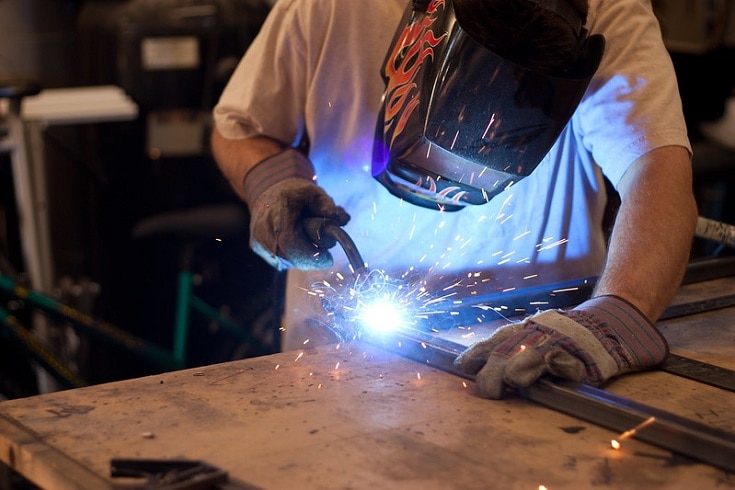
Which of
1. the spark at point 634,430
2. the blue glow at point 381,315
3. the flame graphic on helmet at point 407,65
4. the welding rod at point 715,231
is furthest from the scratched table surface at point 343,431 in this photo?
the welding rod at point 715,231

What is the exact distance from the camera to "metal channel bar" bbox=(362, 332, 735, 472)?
1079 mm

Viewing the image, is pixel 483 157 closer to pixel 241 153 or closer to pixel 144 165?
pixel 241 153

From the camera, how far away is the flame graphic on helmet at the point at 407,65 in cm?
137

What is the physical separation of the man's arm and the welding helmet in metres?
0.27

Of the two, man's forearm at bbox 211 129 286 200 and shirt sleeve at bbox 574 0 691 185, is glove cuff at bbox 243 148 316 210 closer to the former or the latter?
man's forearm at bbox 211 129 286 200

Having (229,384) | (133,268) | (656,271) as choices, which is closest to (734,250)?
(656,271)

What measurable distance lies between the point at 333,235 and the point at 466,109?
34 cm

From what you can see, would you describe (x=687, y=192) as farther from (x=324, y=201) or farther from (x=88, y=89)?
(x=88, y=89)

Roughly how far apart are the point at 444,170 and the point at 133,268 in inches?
120

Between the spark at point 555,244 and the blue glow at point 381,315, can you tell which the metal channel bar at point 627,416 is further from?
the spark at point 555,244

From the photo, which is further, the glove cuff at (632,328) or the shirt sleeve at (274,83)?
the shirt sleeve at (274,83)

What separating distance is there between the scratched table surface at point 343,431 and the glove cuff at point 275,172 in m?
0.43

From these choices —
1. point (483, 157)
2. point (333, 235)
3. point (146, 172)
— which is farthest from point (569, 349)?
point (146, 172)

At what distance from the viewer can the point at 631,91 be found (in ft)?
5.64
